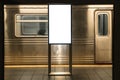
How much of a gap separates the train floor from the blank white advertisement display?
1.28m

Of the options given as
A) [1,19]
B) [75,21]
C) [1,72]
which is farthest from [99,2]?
[75,21]

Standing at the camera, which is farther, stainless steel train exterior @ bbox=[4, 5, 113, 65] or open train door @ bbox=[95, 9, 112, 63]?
open train door @ bbox=[95, 9, 112, 63]

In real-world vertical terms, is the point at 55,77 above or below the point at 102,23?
below

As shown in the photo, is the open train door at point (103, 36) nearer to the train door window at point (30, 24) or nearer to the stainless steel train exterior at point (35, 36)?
the stainless steel train exterior at point (35, 36)

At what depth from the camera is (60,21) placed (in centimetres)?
924

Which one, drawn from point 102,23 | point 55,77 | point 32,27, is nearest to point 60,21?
point 55,77

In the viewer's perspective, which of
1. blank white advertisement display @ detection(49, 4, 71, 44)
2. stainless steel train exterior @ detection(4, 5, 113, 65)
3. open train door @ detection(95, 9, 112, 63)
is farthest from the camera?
open train door @ detection(95, 9, 112, 63)

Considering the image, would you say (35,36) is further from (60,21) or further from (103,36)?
(103,36)

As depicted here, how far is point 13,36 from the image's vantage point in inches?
450

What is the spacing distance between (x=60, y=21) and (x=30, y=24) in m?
2.49

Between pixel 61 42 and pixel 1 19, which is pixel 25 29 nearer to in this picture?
pixel 61 42

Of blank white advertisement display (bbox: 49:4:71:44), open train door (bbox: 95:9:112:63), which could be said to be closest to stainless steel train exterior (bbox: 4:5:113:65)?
open train door (bbox: 95:9:112:63)

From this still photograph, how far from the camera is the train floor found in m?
9.01

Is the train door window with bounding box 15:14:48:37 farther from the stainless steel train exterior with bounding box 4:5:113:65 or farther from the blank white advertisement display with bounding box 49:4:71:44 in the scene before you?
the blank white advertisement display with bounding box 49:4:71:44
